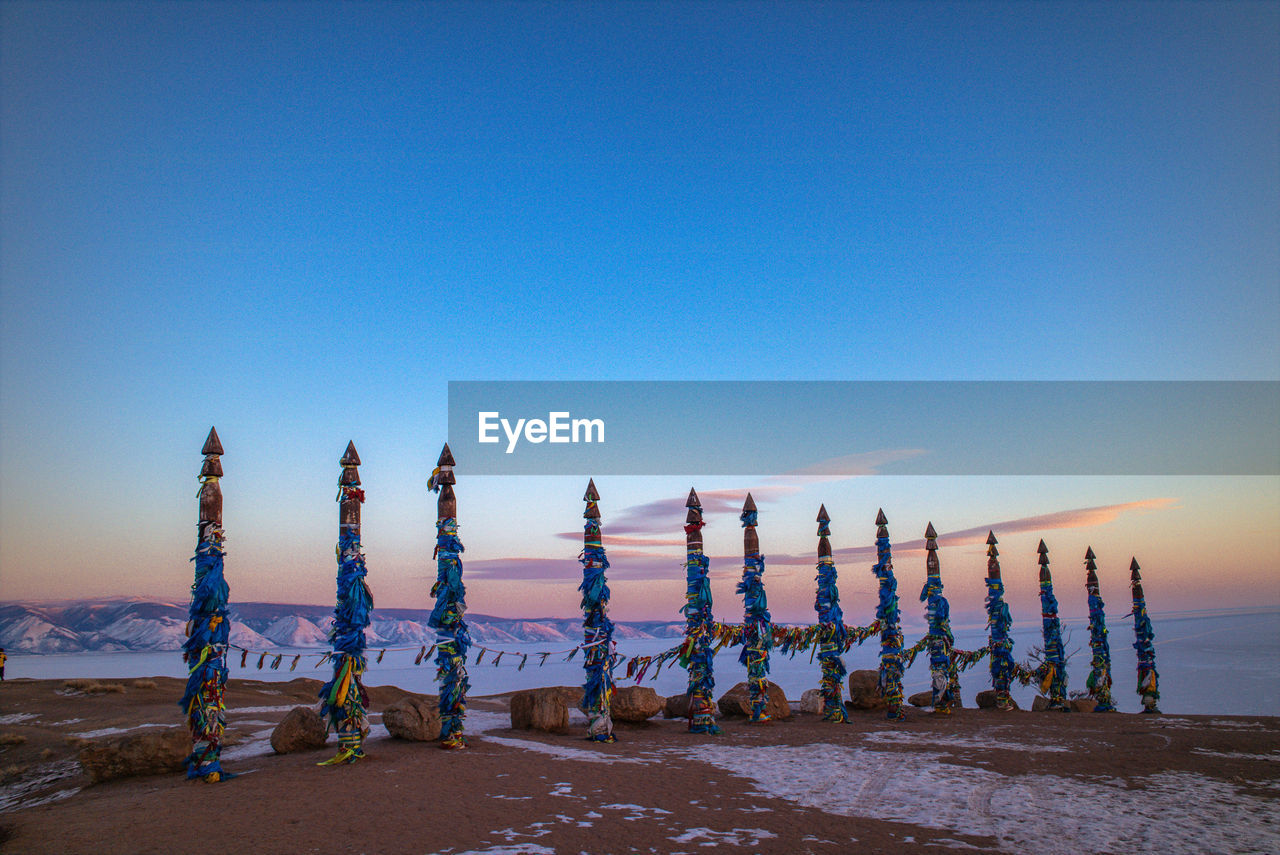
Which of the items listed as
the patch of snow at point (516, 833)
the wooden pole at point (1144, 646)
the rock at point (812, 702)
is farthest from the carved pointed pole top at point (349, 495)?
the wooden pole at point (1144, 646)

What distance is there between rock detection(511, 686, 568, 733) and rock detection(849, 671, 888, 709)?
610 inches

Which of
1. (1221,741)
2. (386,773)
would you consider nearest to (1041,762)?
(1221,741)

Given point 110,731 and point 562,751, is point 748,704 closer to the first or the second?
point 562,751

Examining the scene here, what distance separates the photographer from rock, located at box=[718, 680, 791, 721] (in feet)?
94.7

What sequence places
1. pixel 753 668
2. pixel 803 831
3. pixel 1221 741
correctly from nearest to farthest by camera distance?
pixel 803 831 → pixel 1221 741 → pixel 753 668

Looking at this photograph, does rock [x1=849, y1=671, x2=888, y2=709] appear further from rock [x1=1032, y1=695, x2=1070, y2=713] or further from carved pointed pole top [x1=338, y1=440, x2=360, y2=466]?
carved pointed pole top [x1=338, y1=440, x2=360, y2=466]

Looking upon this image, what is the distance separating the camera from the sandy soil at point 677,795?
11.5m

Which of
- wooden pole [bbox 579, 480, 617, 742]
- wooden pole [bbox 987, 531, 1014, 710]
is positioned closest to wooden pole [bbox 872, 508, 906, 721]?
wooden pole [bbox 987, 531, 1014, 710]

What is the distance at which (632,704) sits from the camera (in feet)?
85.1

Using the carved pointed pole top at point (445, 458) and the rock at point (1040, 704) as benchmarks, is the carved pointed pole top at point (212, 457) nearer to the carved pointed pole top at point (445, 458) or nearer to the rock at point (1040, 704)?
the carved pointed pole top at point (445, 458)

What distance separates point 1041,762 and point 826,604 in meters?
11.2

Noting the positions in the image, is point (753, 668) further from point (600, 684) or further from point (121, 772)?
point (121, 772)

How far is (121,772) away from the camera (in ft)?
55.8

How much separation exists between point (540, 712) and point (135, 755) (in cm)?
1155
